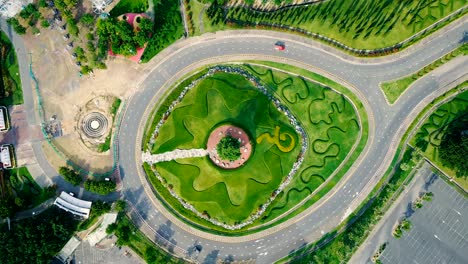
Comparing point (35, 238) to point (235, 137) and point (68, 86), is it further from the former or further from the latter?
point (235, 137)

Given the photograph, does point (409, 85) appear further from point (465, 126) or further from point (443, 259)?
point (443, 259)

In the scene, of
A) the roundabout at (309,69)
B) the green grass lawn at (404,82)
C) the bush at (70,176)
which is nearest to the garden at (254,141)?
the roundabout at (309,69)

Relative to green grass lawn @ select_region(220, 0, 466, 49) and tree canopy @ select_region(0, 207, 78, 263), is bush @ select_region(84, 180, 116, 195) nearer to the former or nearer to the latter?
tree canopy @ select_region(0, 207, 78, 263)

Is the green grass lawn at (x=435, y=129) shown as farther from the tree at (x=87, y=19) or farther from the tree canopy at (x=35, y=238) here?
the tree canopy at (x=35, y=238)

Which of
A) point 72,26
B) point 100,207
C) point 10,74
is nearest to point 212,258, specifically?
point 100,207

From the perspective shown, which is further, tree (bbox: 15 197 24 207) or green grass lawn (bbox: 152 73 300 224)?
green grass lawn (bbox: 152 73 300 224)

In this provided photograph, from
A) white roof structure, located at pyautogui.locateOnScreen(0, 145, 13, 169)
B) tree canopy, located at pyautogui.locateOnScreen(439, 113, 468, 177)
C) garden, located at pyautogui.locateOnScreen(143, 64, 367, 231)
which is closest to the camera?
white roof structure, located at pyautogui.locateOnScreen(0, 145, 13, 169)

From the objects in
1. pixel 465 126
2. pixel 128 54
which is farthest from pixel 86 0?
pixel 465 126

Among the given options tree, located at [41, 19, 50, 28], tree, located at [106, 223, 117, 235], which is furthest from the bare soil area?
tree, located at [106, 223, 117, 235]
